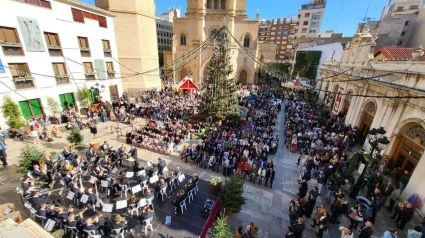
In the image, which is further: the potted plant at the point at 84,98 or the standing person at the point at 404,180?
the potted plant at the point at 84,98

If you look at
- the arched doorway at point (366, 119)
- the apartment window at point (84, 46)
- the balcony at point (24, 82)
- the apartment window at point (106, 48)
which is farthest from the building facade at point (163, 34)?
the arched doorway at point (366, 119)

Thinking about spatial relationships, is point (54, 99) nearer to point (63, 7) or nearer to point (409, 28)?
point (63, 7)

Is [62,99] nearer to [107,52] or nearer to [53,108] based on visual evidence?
[53,108]

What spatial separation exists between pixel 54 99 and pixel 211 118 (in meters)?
14.8

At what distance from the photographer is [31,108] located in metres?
15.8

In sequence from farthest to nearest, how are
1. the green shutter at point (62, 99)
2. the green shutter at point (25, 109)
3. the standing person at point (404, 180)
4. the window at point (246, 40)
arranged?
the window at point (246, 40)
the green shutter at point (62, 99)
the green shutter at point (25, 109)
the standing person at point (404, 180)

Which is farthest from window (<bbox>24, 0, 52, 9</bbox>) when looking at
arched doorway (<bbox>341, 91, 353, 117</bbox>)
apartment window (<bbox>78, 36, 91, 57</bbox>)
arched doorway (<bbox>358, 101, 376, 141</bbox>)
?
arched doorway (<bbox>341, 91, 353, 117</bbox>)

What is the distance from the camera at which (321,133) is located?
15188 millimetres

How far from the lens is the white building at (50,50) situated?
548 inches

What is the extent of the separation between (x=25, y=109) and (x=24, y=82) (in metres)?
2.27

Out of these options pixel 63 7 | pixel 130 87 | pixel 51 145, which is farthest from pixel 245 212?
pixel 130 87

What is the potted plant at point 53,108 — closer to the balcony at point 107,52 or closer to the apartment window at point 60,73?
the apartment window at point 60,73

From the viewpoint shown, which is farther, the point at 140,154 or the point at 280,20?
the point at 280,20

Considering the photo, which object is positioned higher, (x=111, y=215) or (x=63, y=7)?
(x=63, y=7)
